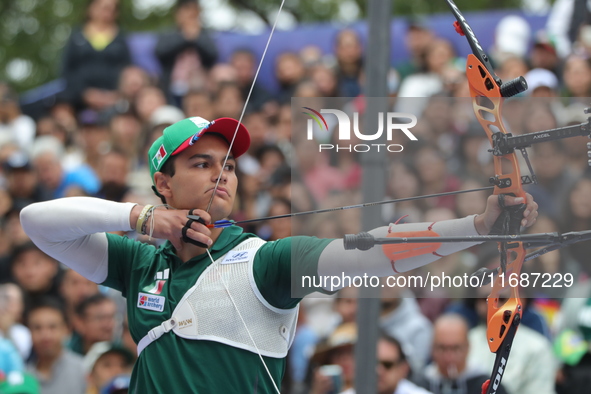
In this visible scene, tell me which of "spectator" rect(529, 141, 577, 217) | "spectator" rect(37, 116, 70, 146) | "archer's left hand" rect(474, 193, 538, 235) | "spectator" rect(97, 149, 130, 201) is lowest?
"archer's left hand" rect(474, 193, 538, 235)

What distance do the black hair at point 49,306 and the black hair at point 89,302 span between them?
11cm

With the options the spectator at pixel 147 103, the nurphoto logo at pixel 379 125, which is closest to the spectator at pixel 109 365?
the nurphoto logo at pixel 379 125

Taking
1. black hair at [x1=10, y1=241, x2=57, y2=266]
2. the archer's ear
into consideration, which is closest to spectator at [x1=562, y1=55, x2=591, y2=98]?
the archer's ear

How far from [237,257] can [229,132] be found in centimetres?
47

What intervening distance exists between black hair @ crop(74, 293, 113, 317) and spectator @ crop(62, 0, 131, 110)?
3334mm

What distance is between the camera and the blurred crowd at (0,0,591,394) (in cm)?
281

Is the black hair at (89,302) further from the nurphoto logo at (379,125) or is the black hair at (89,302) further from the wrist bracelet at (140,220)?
the nurphoto logo at (379,125)

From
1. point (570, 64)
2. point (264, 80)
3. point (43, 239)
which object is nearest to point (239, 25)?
point (264, 80)

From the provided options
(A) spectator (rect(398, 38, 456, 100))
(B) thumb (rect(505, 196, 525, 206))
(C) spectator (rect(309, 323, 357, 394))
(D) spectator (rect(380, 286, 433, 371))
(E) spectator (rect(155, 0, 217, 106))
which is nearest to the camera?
(B) thumb (rect(505, 196, 525, 206))

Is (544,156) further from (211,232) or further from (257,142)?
(257,142)

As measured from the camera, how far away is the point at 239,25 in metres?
19.1

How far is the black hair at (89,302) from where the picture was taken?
588 centimetres

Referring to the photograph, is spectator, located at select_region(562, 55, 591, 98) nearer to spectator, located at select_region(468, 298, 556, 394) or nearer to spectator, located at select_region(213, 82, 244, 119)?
spectator, located at select_region(468, 298, 556, 394)

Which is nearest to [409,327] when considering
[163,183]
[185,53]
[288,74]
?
[163,183]
